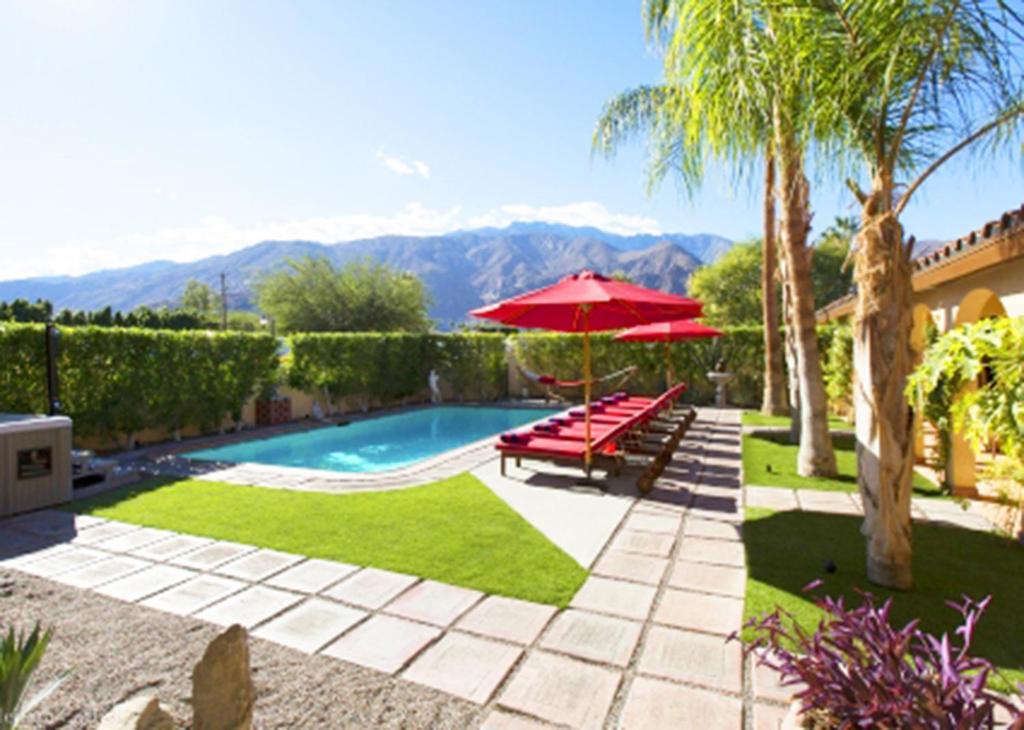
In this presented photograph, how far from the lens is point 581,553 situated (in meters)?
4.93

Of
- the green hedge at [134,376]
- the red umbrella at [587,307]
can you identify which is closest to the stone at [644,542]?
the red umbrella at [587,307]

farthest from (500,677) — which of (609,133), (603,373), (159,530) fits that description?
(603,373)

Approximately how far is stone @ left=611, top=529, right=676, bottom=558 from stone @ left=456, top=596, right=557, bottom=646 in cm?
145

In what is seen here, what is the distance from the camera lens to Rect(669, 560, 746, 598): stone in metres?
4.15

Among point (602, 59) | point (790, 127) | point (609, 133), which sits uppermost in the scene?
point (602, 59)

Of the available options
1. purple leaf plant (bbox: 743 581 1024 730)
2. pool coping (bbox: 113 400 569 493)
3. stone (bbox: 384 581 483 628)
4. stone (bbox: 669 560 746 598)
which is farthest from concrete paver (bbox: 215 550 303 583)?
purple leaf plant (bbox: 743 581 1024 730)

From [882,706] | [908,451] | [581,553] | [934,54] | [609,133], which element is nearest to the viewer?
[882,706]

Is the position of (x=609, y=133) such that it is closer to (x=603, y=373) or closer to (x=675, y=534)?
(x=603, y=373)

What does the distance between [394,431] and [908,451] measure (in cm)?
1236

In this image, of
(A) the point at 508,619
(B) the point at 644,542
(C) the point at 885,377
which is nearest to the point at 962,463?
(C) the point at 885,377

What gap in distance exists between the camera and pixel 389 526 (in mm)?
5629

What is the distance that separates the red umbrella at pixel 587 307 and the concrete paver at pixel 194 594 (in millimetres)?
3997

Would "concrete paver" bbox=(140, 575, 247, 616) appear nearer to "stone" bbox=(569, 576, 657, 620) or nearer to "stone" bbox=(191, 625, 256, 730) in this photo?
"stone" bbox=(191, 625, 256, 730)

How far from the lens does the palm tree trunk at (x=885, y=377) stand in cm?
377
